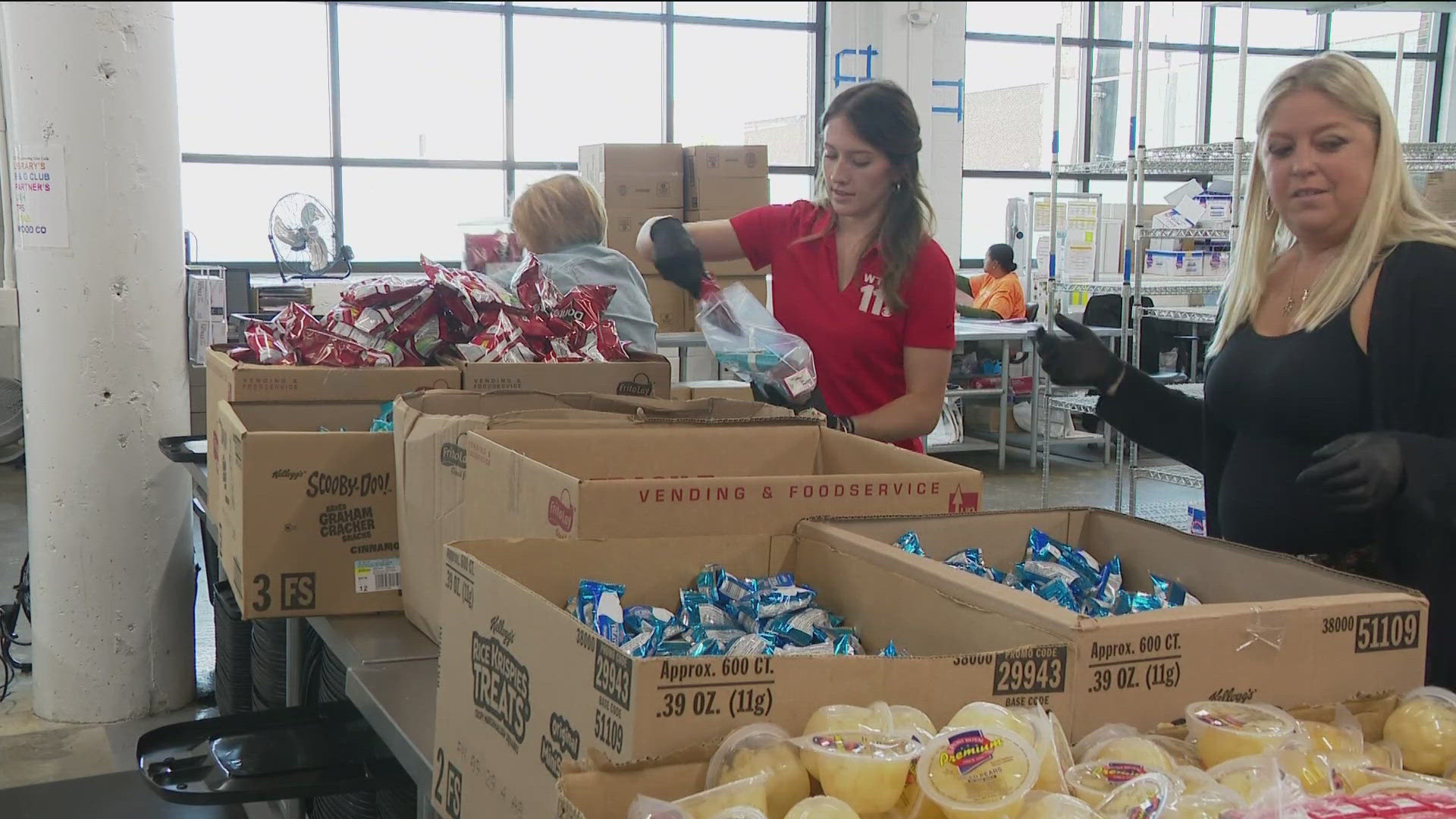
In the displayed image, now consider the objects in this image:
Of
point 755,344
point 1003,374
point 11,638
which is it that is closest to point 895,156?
A: point 755,344

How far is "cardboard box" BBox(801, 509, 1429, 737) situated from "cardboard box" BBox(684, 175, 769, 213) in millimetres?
4554

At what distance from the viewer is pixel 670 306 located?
18.1ft

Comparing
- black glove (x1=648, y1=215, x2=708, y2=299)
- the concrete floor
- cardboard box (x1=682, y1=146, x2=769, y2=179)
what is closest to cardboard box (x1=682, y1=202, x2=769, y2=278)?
cardboard box (x1=682, y1=146, x2=769, y2=179)

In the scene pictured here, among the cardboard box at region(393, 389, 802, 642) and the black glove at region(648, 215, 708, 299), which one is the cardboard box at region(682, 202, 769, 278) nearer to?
the black glove at region(648, 215, 708, 299)

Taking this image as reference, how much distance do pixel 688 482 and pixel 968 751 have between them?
51 centimetres

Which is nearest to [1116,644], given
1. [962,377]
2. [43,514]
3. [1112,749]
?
[1112,749]

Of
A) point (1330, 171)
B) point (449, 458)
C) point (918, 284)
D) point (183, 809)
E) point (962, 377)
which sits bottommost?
point (183, 809)

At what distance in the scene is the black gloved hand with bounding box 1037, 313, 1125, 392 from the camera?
176cm

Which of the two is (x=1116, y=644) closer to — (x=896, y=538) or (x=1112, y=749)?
(x=1112, y=749)

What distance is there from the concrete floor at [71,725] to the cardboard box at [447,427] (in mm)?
471

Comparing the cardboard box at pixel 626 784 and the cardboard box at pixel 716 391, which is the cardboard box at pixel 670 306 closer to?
the cardboard box at pixel 716 391

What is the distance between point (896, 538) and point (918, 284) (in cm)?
97

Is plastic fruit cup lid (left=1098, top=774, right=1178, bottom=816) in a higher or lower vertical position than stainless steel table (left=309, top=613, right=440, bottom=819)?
higher

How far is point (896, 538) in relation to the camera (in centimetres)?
118
